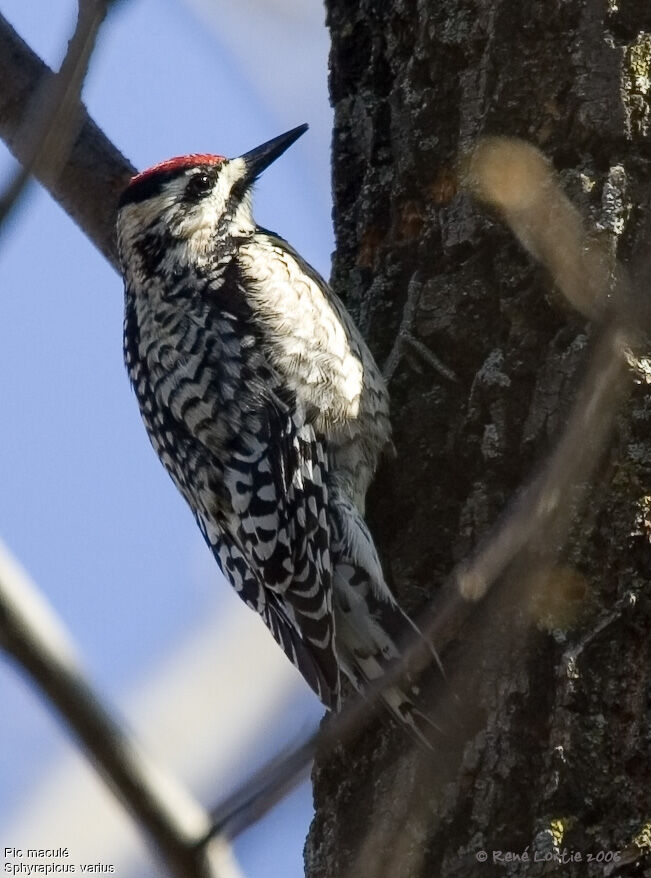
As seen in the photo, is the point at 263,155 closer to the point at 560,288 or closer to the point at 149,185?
the point at 149,185

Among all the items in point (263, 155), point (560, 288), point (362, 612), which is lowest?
point (362, 612)

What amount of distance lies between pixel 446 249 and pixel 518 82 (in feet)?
1.49

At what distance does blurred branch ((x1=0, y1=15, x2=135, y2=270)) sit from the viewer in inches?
132

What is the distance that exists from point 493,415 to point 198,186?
196cm

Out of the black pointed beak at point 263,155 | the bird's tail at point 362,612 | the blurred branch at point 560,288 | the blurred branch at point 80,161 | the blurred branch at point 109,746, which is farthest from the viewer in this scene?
the black pointed beak at point 263,155

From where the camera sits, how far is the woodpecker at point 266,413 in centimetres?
318

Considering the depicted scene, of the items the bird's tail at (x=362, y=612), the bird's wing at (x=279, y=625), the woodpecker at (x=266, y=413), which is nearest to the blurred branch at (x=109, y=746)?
the woodpecker at (x=266, y=413)

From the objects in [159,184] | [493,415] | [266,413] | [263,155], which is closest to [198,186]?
[159,184]

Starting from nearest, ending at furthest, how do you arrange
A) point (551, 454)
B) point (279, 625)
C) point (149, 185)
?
1. point (551, 454)
2. point (279, 625)
3. point (149, 185)

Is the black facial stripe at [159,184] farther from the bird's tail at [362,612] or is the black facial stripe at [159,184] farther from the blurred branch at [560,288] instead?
the bird's tail at [362,612]

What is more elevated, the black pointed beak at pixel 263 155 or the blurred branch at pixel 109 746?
the black pointed beak at pixel 263 155

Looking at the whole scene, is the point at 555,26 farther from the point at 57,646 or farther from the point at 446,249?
the point at 57,646

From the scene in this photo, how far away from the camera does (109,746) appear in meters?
1.11

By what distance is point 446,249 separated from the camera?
321cm
